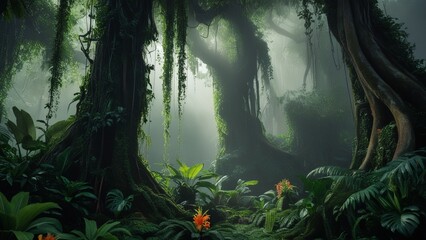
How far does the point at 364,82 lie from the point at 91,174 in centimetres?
485

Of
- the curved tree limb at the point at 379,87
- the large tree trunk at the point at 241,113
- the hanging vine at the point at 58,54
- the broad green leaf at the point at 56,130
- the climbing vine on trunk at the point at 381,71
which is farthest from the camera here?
the large tree trunk at the point at 241,113

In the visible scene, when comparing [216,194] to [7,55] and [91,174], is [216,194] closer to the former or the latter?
[91,174]

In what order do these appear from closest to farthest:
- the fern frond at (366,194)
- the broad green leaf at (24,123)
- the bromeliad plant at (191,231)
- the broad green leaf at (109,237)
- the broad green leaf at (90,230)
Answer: the broad green leaf at (109,237) → the broad green leaf at (90,230) → the fern frond at (366,194) → the bromeliad plant at (191,231) → the broad green leaf at (24,123)

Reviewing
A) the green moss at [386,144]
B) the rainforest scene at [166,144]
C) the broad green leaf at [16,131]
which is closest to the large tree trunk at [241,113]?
the rainforest scene at [166,144]

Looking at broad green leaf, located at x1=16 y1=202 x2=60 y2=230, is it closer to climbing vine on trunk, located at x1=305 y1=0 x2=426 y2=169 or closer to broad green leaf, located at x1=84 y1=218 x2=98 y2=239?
broad green leaf, located at x1=84 y1=218 x2=98 y2=239

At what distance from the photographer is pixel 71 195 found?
446 cm

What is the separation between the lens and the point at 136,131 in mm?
6410

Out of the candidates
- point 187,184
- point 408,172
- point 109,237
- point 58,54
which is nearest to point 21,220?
point 109,237

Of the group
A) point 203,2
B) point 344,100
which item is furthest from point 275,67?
point 203,2

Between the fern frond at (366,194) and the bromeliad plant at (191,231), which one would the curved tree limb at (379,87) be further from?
the bromeliad plant at (191,231)

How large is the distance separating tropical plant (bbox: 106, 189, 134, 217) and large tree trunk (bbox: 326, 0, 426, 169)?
12.4ft

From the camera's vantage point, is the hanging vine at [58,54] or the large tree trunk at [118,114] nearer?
the large tree trunk at [118,114]

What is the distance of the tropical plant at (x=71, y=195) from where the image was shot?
426cm

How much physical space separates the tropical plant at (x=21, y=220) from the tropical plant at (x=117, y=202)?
1358 mm
